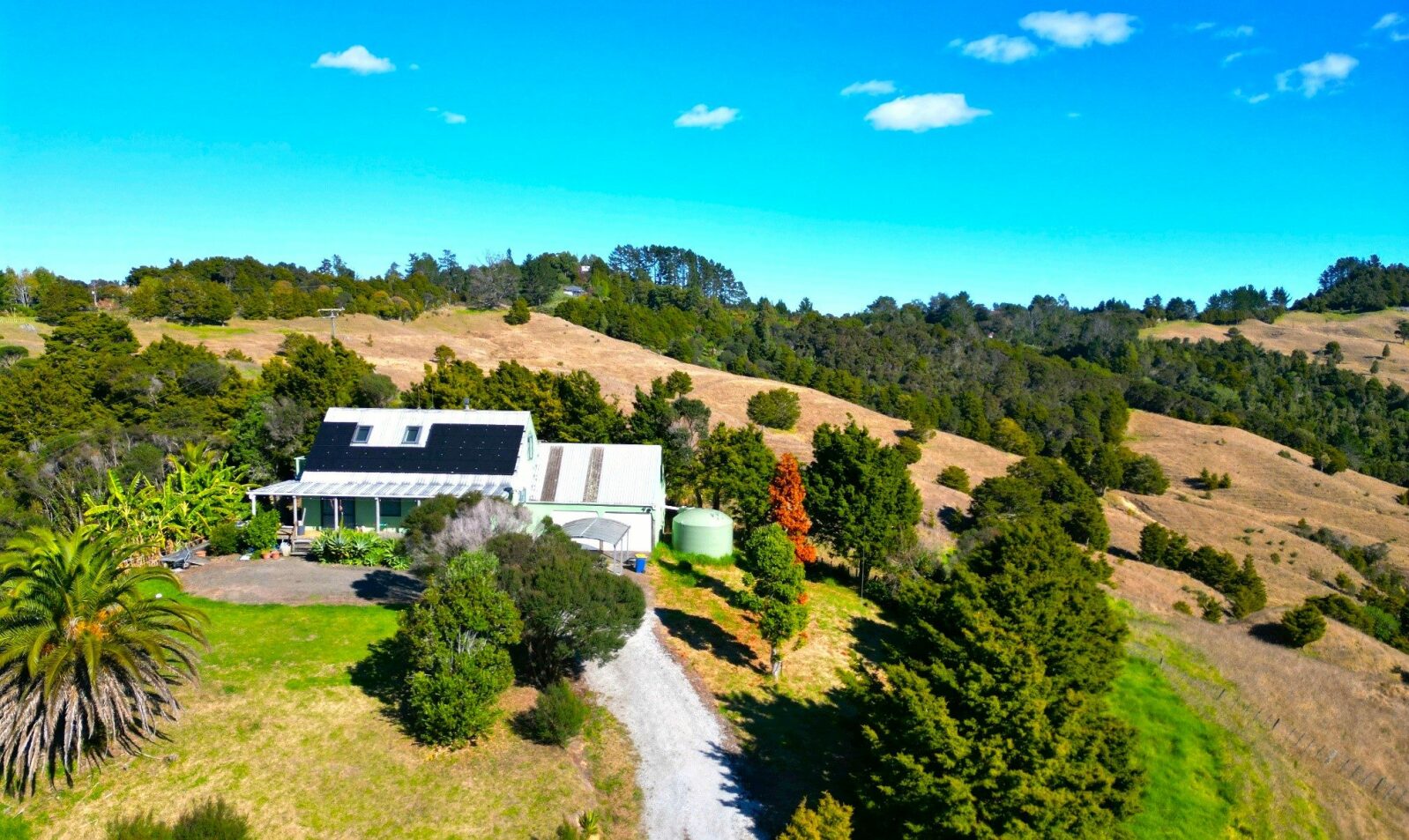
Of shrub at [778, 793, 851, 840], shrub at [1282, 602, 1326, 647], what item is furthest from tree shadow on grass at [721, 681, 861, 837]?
shrub at [1282, 602, 1326, 647]

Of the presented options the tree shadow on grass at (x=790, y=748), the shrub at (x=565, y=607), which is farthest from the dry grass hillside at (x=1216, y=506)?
the shrub at (x=565, y=607)

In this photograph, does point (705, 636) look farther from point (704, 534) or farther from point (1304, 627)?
point (1304, 627)

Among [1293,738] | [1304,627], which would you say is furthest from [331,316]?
[1293,738]

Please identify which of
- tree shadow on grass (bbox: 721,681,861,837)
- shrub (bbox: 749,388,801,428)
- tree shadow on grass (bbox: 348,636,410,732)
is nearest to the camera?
tree shadow on grass (bbox: 721,681,861,837)

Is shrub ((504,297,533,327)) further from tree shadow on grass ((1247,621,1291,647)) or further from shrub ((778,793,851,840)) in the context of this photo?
shrub ((778,793,851,840))

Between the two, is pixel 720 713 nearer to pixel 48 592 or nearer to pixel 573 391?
pixel 48 592

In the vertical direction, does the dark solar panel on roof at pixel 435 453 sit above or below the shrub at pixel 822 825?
above

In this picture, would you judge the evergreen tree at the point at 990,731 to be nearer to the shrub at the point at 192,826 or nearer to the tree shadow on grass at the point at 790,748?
the tree shadow on grass at the point at 790,748
